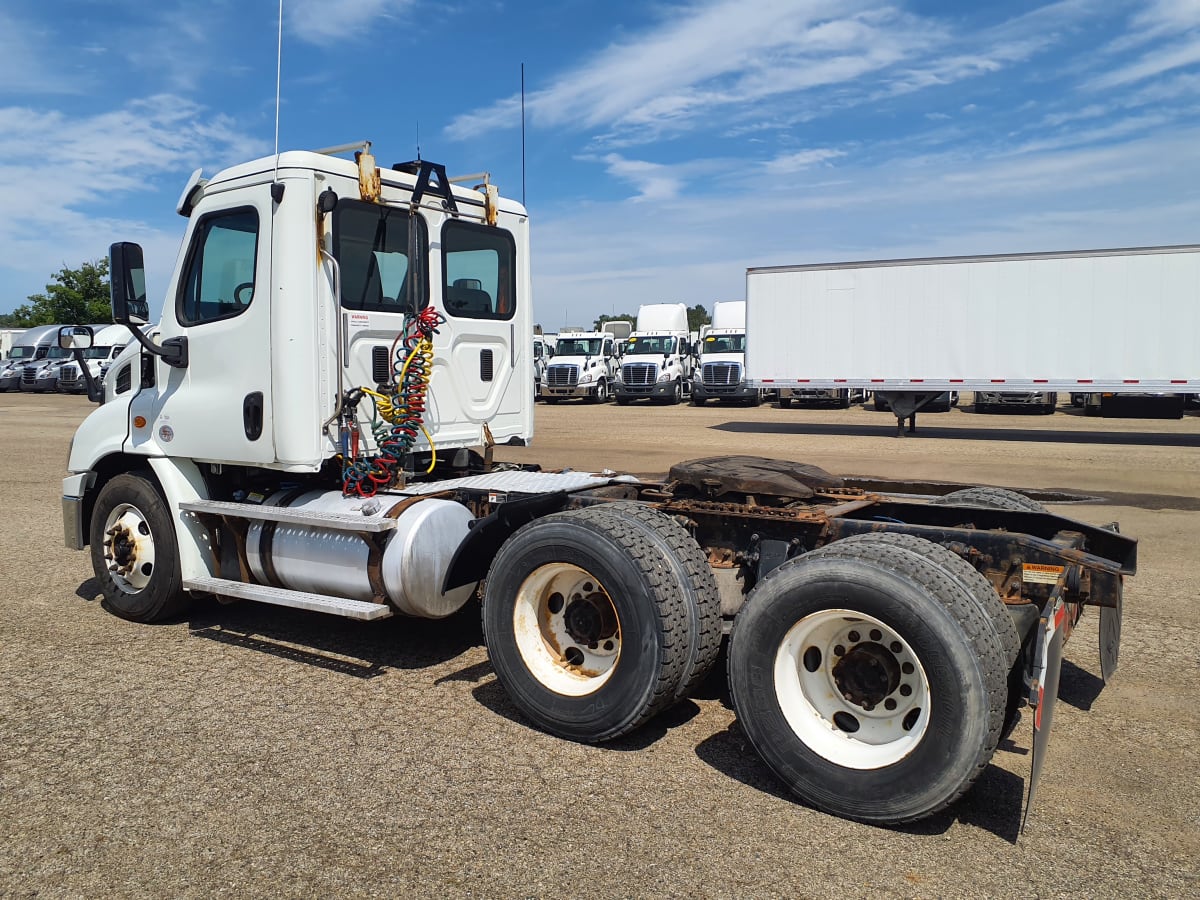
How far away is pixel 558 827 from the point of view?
3.68m

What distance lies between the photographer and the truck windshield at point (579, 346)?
1331 inches

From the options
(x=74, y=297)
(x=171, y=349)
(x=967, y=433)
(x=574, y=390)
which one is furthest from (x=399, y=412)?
(x=74, y=297)

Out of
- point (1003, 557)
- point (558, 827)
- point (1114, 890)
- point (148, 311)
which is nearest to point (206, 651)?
point (148, 311)

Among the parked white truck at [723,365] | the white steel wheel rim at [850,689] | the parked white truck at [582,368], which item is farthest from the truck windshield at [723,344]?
the white steel wheel rim at [850,689]

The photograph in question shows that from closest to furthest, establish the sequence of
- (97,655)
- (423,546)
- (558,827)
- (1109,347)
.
→ (558,827) → (423,546) → (97,655) → (1109,347)

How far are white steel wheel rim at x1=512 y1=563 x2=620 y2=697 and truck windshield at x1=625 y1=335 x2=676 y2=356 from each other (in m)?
28.3

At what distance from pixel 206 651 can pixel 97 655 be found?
0.63m

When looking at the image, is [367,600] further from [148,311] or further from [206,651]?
[148,311]

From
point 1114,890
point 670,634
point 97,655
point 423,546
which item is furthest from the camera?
point 97,655

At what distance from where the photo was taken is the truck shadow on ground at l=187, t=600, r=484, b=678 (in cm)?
577

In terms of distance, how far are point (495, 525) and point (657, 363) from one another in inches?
1069

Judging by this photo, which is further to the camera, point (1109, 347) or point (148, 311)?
point (1109, 347)

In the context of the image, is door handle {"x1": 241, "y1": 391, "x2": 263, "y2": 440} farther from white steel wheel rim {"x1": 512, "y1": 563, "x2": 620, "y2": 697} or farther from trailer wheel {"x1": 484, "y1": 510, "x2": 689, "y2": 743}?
white steel wheel rim {"x1": 512, "y1": 563, "x2": 620, "y2": 697}

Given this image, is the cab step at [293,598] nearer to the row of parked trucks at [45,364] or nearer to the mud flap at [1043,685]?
the mud flap at [1043,685]
